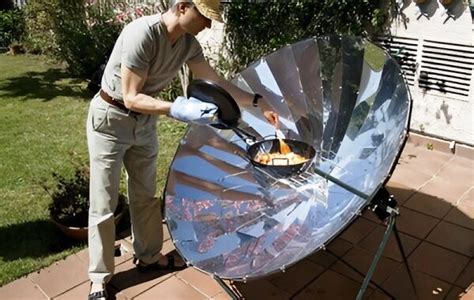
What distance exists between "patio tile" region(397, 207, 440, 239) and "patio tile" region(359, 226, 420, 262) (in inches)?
3.1

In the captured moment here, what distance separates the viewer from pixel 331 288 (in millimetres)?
2895

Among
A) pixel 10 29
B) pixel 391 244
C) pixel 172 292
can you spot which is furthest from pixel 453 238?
pixel 10 29

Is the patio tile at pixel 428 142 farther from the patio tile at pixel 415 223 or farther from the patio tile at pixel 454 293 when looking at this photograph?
the patio tile at pixel 454 293

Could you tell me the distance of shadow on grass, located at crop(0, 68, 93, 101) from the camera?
7438mm

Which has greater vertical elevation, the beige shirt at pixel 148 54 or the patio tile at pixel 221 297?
the beige shirt at pixel 148 54

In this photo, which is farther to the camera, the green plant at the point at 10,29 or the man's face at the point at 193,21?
the green plant at the point at 10,29

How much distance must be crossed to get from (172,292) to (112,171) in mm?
858

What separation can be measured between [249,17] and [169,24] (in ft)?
11.3

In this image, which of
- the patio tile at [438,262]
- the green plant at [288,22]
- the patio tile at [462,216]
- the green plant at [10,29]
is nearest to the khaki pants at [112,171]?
the patio tile at [438,262]

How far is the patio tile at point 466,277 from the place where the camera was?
287 cm

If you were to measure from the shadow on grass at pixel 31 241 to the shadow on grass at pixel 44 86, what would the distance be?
12.7 ft

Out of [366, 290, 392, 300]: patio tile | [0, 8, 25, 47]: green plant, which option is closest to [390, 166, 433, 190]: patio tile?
[366, 290, 392, 300]: patio tile

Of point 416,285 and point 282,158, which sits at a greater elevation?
point 282,158

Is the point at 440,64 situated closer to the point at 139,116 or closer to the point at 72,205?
the point at 139,116
